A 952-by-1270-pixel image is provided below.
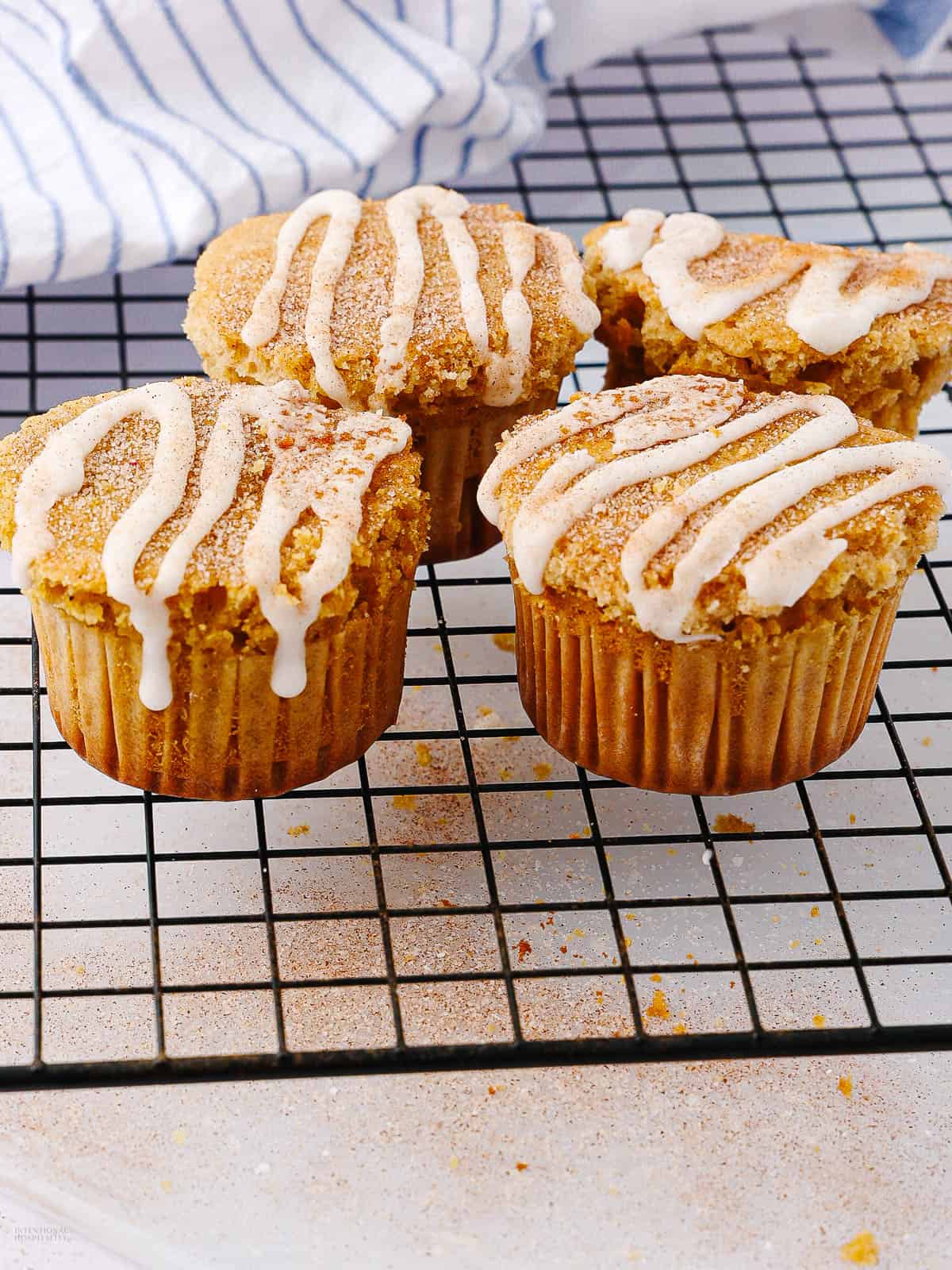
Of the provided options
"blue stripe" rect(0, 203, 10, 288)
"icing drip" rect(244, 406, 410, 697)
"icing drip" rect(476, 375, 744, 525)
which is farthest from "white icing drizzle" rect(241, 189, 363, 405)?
"blue stripe" rect(0, 203, 10, 288)

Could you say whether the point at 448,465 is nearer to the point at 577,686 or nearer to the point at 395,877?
the point at 577,686

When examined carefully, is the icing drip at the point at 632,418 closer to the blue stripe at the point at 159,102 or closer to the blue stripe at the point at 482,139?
the blue stripe at the point at 159,102

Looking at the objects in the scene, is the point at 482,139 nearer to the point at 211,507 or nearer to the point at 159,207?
the point at 159,207

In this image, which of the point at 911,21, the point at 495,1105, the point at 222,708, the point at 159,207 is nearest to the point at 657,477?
the point at 222,708

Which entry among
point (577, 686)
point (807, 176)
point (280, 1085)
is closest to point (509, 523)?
point (577, 686)

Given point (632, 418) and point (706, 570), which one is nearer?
point (706, 570)
